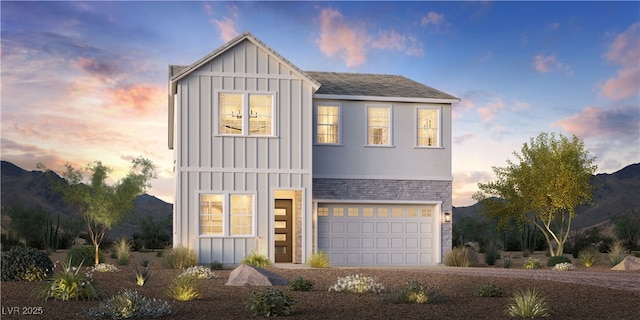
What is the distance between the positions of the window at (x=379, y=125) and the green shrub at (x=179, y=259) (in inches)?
307

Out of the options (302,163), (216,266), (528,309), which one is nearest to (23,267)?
(216,266)

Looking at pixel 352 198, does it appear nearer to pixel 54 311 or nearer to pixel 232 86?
pixel 232 86

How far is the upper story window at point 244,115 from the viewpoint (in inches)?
947

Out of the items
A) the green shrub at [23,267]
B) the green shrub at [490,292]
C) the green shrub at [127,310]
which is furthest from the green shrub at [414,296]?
the green shrub at [23,267]

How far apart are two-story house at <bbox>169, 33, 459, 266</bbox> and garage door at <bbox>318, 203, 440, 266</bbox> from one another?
0.12ft

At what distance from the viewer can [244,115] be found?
24000mm

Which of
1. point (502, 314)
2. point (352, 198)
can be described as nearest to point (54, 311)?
point (502, 314)

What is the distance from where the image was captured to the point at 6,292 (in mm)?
14078

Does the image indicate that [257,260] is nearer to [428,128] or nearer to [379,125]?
[379,125]

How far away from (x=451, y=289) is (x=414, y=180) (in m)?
10.9

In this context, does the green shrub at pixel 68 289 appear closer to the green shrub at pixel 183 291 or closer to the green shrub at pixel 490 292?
the green shrub at pixel 183 291

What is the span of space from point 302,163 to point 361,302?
1115cm

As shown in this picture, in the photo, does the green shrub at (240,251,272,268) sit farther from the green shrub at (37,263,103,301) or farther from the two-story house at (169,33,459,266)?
the green shrub at (37,263,103,301)

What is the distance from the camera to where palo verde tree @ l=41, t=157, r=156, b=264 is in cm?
2927
